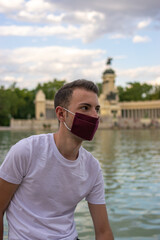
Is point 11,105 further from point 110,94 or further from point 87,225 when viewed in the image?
point 87,225

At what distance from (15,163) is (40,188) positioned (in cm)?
26

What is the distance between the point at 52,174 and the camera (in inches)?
88.9

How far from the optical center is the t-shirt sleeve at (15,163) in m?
2.16

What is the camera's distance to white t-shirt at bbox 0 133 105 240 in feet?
7.18

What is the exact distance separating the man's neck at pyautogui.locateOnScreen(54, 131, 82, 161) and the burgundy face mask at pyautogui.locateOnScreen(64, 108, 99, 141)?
75mm

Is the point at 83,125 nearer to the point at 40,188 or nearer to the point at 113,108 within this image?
the point at 40,188

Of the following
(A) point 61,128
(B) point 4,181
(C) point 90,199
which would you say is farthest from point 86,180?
(B) point 4,181

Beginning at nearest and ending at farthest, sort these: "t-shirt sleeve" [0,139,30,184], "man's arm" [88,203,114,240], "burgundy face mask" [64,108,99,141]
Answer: "t-shirt sleeve" [0,139,30,184]
"burgundy face mask" [64,108,99,141]
"man's arm" [88,203,114,240]

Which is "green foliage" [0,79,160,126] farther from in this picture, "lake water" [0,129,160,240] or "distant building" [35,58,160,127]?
"lake water" [0,129,160,240]

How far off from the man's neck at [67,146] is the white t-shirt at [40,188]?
0.04 m

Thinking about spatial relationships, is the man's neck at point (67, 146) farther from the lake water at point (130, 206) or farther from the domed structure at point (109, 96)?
the domed structure at point (109, 96)

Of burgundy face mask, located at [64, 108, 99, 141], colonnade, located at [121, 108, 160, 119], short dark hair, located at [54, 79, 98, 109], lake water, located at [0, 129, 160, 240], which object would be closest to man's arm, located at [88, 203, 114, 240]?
burgundy face mask, located at [64, 108, 99, 141]

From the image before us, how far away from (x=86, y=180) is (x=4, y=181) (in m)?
0.59

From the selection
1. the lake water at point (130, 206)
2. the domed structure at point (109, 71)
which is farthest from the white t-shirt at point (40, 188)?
the domed structure at point (109, 71)
